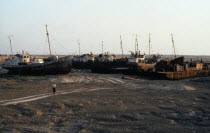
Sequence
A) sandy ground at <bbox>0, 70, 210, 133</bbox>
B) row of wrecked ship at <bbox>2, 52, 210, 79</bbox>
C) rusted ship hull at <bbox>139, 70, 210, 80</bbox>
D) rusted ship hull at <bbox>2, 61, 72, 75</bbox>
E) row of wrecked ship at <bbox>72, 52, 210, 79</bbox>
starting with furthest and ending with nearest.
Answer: rusted ship hull at <bbox>2, 61, 72, 75</bbox>
row of wrecked ship at <bbox>2, 52, 210, 79</bbox>
row of wrecked ship at <bbox>72, 52, 210, 79</bbox>
rusted ship hull at <bbox>139, 70, 210, 80</bbox>
sandy ground at <bbox>0, 70, 210, 133</bbox>

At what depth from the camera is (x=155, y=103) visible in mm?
18734

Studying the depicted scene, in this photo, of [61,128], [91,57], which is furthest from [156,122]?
[91,57]

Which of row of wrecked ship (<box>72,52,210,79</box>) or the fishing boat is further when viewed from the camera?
the fishing boat

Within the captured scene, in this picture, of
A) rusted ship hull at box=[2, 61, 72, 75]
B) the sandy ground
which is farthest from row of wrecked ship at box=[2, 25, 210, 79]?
the sandy ground

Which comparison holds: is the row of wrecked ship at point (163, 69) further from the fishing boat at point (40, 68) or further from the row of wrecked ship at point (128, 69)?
the fishing boat at point (40, 68)

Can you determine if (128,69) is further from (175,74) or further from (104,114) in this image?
(104,114)

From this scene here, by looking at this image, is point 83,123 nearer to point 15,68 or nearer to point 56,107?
point 56,107

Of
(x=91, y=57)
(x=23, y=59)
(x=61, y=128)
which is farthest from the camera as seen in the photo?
(x=91, y=57)

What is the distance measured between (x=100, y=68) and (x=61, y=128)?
38.2 m

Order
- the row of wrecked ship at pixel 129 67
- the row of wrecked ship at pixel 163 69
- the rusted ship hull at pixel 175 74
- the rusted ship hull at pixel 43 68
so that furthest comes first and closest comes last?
the rusted ship hull at pixel 43 68
the row of wrecked ship at pixel 129 67
the row of wrecked ship at pixel 163 69
the rusted ship hull at pixel 175 74

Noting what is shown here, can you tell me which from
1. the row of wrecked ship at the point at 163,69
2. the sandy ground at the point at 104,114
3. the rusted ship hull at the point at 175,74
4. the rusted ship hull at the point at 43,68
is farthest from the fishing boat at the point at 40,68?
the sandy ground at the point at 104,114

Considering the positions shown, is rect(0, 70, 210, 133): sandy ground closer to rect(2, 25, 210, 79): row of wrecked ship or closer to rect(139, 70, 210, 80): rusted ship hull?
rect(139, 70, 210, 80): rusted ship hull

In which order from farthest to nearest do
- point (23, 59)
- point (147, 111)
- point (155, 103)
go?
point (23, 59), point (155, 103), point (147, 111)

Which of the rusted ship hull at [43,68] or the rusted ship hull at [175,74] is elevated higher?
the rusted ship hull at [43,68]
